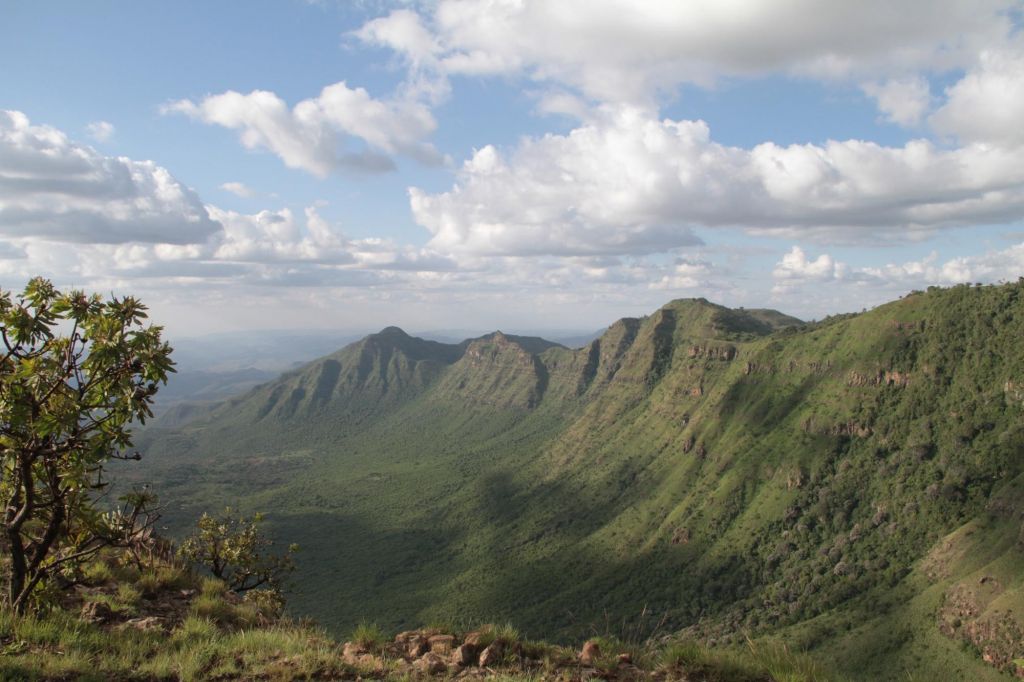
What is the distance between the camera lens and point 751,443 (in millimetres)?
176750

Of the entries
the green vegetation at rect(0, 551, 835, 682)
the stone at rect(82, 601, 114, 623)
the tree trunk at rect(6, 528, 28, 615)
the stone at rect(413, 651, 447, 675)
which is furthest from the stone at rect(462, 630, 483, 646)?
the tree trunk at rect(6, 528, 28, 615)

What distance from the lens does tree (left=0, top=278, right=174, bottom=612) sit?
38.5 ft

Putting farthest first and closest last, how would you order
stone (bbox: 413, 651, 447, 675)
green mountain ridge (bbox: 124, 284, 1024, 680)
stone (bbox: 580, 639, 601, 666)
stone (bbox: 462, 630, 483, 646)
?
green mountain ridge (bbox: 124, 284, 1024, 680), stone (bbox: 462, 630, 483, 646), stone (bbox: 580, 639, 601, 666), stone (bbox: 413, 651, 447, 675)

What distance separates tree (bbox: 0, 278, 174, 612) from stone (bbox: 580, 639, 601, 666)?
35.6 feet

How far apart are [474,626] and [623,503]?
626ft

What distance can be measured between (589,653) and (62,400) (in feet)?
42.1

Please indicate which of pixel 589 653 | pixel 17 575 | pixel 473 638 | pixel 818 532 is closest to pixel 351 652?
pixel 473 638

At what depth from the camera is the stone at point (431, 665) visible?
12133mm

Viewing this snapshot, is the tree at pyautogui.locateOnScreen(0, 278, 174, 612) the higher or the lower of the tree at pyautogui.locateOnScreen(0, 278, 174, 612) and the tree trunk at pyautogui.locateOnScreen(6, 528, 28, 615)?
A: the higher

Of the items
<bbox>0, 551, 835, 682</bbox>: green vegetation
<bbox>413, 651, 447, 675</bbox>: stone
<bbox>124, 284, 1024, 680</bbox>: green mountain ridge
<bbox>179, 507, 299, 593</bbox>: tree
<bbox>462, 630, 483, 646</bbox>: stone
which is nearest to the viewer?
<bbox>0, 551, 835, 682</bbox>: green vegetation

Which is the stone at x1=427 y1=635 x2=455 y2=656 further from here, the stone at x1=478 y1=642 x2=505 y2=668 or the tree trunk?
the tree trunk

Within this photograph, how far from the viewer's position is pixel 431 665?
481 inches

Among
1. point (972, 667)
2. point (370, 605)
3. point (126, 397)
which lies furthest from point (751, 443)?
point (126, 397)

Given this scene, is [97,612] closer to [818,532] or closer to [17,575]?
[17,575]
